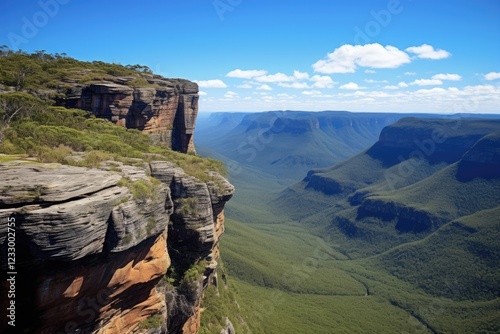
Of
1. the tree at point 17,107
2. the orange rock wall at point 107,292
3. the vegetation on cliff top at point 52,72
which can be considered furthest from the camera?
the vegetation on cliff top at point 52,72

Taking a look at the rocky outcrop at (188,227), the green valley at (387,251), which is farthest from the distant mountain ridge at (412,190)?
the rocky outcrop at (188,227)

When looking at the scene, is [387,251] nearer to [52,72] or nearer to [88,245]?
[52,72]

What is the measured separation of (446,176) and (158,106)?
14041cm

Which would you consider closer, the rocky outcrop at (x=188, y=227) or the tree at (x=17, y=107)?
the tree at (x=17, y=107)

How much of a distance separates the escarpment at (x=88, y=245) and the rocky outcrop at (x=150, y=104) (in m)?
13.2

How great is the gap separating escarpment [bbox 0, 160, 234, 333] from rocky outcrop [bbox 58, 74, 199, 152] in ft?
43.2

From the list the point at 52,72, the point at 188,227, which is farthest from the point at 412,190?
the point at 52,72

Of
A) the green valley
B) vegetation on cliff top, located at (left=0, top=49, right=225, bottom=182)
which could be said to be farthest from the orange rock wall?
the green valley

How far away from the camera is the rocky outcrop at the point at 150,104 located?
3294cm

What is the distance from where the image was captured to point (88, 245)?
15.3 m

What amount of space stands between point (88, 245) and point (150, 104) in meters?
25.1

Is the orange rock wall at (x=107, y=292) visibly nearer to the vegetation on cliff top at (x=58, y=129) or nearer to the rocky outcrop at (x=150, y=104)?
the vegetation on cliff top at (x=58, y=129)

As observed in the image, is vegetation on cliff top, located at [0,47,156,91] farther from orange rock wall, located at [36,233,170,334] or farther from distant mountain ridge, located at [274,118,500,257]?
distant mountain ridge, located at [274,118,500,257]

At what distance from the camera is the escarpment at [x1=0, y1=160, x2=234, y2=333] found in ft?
45.8
